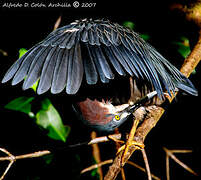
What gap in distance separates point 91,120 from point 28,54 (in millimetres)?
525

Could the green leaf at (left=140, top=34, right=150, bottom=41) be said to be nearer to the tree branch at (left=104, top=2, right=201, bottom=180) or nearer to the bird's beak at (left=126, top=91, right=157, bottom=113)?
the tree branch at (left=104, top=2, right=201, bottom=180)

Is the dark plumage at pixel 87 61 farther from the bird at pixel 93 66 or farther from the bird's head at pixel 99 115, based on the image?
the bird's head at pixel 99 115

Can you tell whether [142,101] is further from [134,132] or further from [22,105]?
[22,105]

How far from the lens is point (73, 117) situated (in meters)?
2.29

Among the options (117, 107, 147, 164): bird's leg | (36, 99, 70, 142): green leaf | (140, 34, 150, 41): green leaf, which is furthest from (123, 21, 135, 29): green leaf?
(36, 99, 70, 142): green leaf

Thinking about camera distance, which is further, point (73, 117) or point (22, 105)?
point (73, 117)

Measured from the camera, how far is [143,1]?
2365mm

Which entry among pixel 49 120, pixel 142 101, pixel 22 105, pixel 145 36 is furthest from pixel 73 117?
pixel 145 36

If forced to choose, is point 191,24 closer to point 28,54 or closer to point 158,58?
point 158,58

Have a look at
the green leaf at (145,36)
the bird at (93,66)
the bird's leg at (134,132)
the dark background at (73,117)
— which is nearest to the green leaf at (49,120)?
the dark background at (73,117)

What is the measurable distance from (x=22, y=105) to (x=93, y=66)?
0.88 m

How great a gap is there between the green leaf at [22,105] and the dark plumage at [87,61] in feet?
1.78

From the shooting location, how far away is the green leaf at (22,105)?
6.03ft

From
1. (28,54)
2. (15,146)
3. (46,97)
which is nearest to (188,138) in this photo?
(46,97)
